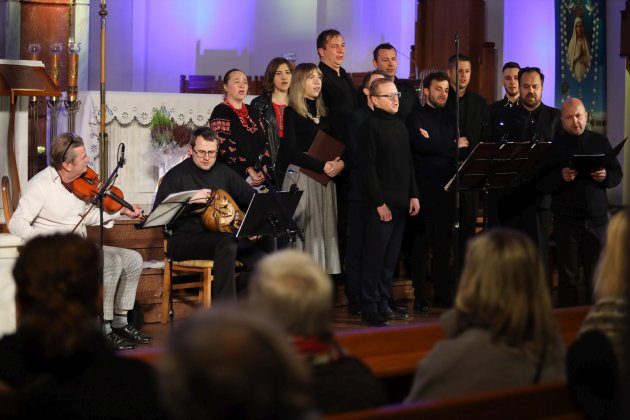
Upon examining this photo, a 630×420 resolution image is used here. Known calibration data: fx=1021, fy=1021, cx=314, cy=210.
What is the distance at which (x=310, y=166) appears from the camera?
673 centimetres

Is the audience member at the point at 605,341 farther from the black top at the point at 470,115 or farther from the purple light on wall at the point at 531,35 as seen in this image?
the purple light on wall at the point at 531,35

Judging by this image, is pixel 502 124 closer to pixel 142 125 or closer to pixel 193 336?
pixel 142 125

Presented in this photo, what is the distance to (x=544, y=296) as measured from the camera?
108 inches

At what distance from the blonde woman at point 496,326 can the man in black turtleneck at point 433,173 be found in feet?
14.2

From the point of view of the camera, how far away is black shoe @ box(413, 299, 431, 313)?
7.17m

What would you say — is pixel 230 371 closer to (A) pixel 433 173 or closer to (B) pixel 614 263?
(B) pixel 614 263

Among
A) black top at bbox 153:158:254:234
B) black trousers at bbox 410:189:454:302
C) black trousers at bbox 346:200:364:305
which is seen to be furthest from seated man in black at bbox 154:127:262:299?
black trousers at bbox 410:189:454:302

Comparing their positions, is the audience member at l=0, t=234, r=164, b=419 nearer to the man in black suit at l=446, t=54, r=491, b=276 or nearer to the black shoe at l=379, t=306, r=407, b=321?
the black shoe at l=379, t=306, r=407, b=321

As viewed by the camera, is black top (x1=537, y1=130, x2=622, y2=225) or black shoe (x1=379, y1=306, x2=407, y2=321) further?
black top (x1=537, y1=130, x2=622, y2=225)

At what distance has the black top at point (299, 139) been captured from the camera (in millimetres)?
6723

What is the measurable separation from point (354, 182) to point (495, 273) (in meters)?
4.12

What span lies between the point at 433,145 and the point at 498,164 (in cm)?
60

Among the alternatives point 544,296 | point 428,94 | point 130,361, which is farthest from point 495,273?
point 428,94

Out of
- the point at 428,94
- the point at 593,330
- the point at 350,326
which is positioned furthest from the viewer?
the point at 428,94
